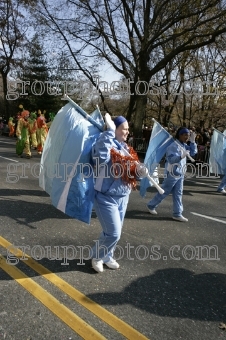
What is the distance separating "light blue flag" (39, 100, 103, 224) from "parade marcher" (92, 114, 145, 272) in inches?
5.6

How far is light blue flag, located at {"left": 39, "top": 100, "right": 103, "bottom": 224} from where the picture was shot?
3768 mm

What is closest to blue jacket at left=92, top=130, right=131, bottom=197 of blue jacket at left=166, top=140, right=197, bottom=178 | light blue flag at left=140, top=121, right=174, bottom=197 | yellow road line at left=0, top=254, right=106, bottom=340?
yellow road line at left=0, top=254, right=106, bottom=340

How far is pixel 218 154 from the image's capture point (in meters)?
9.60

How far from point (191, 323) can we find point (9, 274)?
5.94 feet

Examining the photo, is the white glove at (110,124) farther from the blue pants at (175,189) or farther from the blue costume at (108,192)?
the blue pants at (175,189)

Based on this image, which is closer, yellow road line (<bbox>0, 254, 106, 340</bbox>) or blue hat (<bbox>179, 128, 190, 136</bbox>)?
yellow road line (<bbox>0, 254, 106, 340</bbox>)

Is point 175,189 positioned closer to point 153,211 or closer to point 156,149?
point 153,211

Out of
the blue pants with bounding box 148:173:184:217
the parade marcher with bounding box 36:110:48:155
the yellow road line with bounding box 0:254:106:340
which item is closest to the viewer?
the yellow road line with bounding box 0:254:106:340

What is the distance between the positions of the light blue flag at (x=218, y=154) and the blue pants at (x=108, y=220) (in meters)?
6.50

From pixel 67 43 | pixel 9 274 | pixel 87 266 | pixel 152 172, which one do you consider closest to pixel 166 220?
pixel 152 172

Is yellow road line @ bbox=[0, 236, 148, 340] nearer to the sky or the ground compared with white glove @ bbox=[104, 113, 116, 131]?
nearer to the ground

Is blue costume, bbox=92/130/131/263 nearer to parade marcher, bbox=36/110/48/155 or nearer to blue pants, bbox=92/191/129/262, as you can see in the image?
blue pants, bbox=92/191/129/262

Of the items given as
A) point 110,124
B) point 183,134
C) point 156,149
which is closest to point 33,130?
point 156,149

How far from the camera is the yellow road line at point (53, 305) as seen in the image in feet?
8.82
